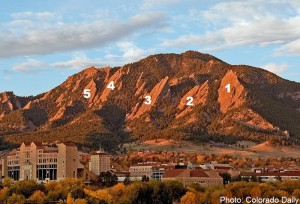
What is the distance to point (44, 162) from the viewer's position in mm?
167375

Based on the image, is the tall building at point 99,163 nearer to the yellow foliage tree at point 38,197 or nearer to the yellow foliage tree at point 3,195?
the yellow foliage tree at point 3,195

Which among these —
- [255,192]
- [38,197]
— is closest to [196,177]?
[255,192]

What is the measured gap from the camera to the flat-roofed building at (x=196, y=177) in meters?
142

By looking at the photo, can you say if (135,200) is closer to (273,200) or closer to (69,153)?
(273,200)

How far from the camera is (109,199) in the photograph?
111 meters

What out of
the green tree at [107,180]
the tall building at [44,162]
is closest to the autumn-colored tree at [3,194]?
the green tree at [107,180]

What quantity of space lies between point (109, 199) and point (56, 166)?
55.5 m

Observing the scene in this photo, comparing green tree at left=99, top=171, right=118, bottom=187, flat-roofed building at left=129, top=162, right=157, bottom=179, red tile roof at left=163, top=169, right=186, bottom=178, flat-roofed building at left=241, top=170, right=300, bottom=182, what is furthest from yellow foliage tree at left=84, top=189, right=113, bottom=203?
flat-roofed building at left=129, top=162, right=157, bottom=179

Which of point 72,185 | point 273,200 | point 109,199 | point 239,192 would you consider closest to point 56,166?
point 72,185

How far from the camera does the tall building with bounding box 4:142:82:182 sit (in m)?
162

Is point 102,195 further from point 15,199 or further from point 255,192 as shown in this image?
point 255,192

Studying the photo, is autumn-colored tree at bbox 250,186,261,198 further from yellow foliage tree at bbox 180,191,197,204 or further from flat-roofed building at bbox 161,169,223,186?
flat-roofed building at bbox 161,169,223,186

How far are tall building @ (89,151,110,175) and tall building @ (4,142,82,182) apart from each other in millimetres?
10169

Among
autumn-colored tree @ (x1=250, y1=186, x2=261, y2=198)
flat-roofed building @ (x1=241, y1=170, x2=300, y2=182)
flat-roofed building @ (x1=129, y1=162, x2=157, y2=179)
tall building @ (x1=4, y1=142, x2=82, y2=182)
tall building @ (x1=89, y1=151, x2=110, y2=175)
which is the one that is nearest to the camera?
autumn-colored tree @ (x1=250, y1=186, x2=261, y2=198)
